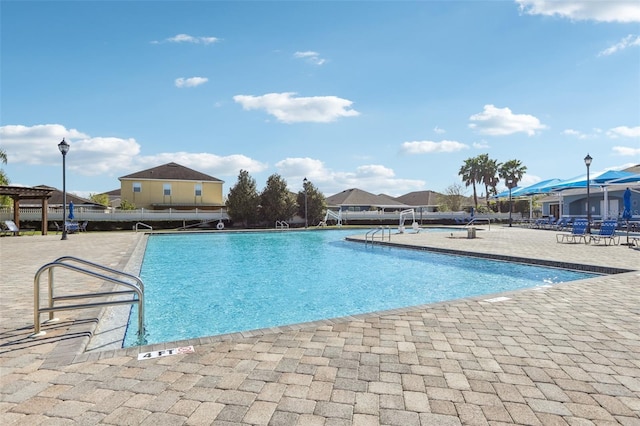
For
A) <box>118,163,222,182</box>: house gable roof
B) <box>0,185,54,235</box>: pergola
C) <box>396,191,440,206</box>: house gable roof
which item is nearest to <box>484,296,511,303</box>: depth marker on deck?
<box>0,185,54,235</box>: pergola

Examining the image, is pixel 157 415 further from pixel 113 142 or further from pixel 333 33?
pixel 113 142

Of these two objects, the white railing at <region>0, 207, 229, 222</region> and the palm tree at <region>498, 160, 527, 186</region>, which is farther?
the palm tree at <region>498, 160, 527, 186</region>

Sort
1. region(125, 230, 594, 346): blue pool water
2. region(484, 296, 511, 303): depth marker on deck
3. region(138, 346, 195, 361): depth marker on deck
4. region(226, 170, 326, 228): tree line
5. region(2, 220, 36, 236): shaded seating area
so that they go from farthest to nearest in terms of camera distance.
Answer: region(226, 170, 326, 228): tree line < region(2, 220, 36, 236): shaded seating area < region(125, 230, 594, 346): blue pool water < region(484, 296, 511, 303): depth marker on deck < region(138, 346, 195, 361): depth marker on deck

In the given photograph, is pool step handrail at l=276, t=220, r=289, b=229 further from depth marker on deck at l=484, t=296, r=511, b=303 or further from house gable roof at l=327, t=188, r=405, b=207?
depth marker on deck at l=484, t=296, r=511, b=303

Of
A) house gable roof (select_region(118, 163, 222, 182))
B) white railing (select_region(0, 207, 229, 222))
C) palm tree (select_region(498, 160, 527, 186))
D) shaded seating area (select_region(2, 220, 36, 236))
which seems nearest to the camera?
shaded seating area (select_region(2, 220, 36, 236))

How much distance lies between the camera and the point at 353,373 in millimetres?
3107

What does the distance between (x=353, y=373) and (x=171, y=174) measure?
40.0 metres

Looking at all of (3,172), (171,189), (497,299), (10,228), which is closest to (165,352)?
(497,299)

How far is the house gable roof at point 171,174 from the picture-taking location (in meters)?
38.0

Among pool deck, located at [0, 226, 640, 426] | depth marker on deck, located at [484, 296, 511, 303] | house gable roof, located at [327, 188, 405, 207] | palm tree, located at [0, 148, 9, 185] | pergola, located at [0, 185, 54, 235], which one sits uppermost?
palm tree, located at [0, 148, 9, 185]

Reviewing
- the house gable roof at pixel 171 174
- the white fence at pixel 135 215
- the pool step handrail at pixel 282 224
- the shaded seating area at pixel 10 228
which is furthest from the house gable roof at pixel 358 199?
the shaded seating area at pixel 10 228

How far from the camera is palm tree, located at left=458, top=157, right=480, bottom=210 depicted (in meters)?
57.9

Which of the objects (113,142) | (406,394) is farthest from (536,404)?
(113,142)

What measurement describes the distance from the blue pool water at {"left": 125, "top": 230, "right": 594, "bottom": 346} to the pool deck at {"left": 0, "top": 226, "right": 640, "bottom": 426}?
1799 millimetres
